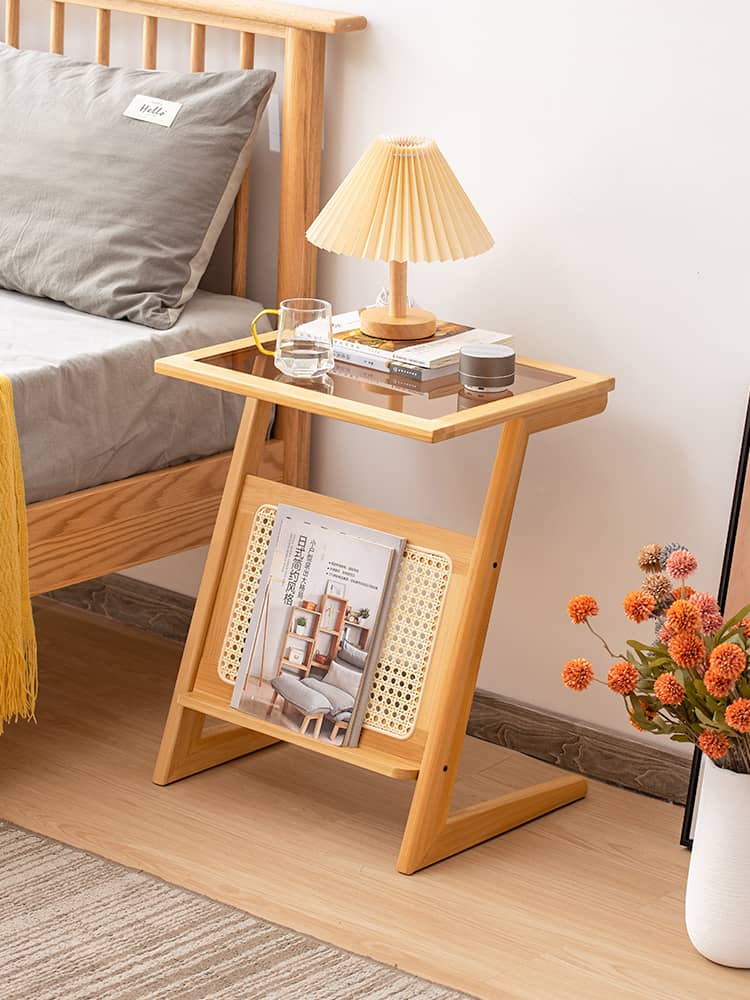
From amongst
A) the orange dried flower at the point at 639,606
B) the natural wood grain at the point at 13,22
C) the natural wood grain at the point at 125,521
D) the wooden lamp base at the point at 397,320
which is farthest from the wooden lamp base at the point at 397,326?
the natural wood grain at the point at 13,22

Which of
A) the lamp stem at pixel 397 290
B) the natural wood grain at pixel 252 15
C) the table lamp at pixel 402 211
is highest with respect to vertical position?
the natural wood grain at pixel 252 15

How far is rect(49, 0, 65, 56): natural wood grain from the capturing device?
252cm

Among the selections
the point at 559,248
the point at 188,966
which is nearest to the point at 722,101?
the point at 559,248

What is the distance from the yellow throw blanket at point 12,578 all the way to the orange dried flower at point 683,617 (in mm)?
837

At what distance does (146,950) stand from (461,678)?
50 cm

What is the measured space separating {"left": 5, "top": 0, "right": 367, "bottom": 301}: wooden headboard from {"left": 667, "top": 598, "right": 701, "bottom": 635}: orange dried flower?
36.2 inches

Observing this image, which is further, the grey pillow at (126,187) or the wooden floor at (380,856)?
the grey pillow at (126,187)

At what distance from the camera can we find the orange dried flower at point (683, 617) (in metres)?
1.68

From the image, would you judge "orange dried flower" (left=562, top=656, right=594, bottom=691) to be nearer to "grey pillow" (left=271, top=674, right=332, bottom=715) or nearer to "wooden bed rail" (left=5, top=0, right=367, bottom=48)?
"grey pillow" (left=271, top=674, right=332, bottom=715)

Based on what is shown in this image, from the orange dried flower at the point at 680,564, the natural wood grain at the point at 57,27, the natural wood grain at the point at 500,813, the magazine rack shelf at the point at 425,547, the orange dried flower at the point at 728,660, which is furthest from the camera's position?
the natural wood grain at the point at 57,27

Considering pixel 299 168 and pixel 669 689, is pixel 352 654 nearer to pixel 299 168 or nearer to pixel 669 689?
pixel 669 689

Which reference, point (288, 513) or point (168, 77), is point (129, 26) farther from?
point (288, 513)

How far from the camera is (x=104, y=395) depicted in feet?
6.96

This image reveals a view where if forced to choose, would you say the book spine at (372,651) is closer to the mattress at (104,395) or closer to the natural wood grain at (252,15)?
the mattress at (104,395)
